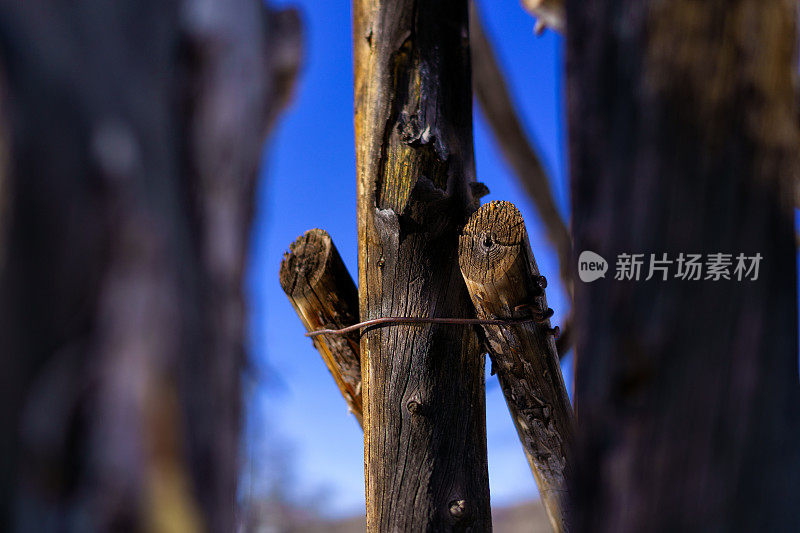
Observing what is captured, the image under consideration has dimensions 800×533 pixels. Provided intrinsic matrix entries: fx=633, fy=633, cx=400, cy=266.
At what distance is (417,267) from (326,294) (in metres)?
0.30

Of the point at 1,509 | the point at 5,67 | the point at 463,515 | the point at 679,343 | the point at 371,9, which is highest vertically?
the point at 371,9

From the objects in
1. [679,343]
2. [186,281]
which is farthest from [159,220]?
[679,343]

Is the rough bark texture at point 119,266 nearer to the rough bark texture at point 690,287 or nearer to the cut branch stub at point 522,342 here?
the rough bark texture at point 690,287

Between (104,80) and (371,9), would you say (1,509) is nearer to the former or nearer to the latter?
(104,80)

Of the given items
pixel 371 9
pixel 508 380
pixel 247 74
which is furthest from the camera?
pixel 371 9

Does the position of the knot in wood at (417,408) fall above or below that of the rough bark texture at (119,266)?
below

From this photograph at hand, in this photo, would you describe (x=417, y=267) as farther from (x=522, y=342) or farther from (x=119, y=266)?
(x=119, y=266)

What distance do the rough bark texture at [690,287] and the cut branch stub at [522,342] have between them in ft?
2.13

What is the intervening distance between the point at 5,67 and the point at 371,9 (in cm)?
121

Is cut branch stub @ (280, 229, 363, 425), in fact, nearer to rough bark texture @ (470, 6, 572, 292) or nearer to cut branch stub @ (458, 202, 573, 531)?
cut branch stub @ (458, 202, 573, 531)

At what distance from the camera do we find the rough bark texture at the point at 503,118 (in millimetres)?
2984

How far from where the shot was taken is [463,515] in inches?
54.1

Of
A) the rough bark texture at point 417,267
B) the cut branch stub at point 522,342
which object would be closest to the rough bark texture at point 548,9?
the rough bark texture at point 417,267

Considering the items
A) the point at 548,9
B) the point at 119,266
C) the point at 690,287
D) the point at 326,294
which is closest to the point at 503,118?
the point at 548,9
